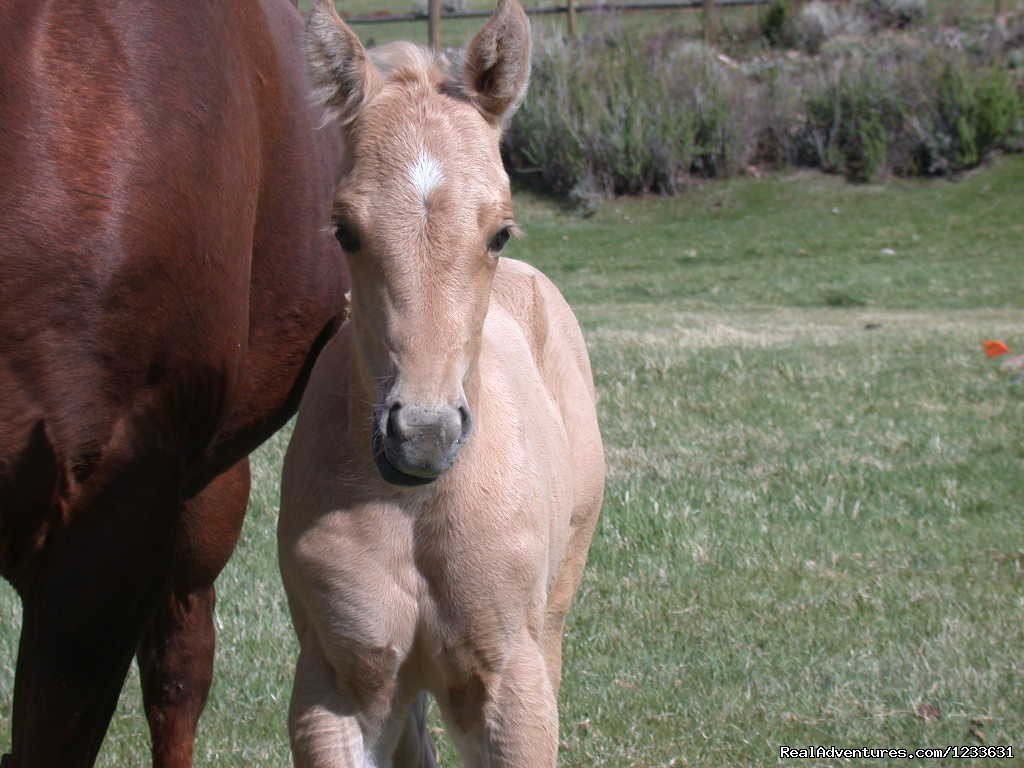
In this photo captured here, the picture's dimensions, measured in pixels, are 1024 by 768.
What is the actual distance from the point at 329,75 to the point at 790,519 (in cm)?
363

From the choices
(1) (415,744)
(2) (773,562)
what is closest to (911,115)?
(2) (773,562)

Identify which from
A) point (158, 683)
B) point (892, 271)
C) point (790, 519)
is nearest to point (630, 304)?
point (892, 271)

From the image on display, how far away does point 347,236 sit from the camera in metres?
2.65

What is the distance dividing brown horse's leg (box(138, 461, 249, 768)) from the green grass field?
27 cm

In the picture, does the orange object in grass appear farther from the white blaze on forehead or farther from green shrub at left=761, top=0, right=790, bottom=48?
green shrub at left=761, top=0, right=790, bottom=48

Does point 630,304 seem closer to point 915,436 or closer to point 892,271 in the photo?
point 892,271

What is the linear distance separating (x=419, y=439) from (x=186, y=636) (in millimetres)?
1635

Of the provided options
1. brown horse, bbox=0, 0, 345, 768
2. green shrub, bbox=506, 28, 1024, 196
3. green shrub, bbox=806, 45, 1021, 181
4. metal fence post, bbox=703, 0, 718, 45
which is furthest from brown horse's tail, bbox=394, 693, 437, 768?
metal fence post, bbox=703, 0, 718, 45

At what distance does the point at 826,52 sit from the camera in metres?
22.7

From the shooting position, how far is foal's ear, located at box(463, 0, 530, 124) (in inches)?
109

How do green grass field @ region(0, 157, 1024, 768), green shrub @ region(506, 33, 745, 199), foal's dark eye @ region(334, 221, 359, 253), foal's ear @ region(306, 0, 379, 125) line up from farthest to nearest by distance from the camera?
1. green shrub @ region(506, 33, 745, 199)
2. green grass field @ region(0, 157, 1024, 768)
3. foal's ear @ region(306, 0, 379, 125)
4. foal's dark eye @ region(334, 221, 359, 253)

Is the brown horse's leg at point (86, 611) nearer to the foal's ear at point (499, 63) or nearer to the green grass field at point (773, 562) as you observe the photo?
the foal's ear at point (499, 63)

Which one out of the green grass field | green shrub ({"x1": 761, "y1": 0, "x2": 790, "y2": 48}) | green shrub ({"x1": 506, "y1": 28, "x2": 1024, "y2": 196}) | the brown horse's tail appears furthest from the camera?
green shrub ({"x1": 761, "y1": 0, "x2": 790, "y2": 48})

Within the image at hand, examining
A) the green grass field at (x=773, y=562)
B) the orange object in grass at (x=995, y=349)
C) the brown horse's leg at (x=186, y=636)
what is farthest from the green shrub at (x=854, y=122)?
the brown horse's leg at (x=186, y=636)
